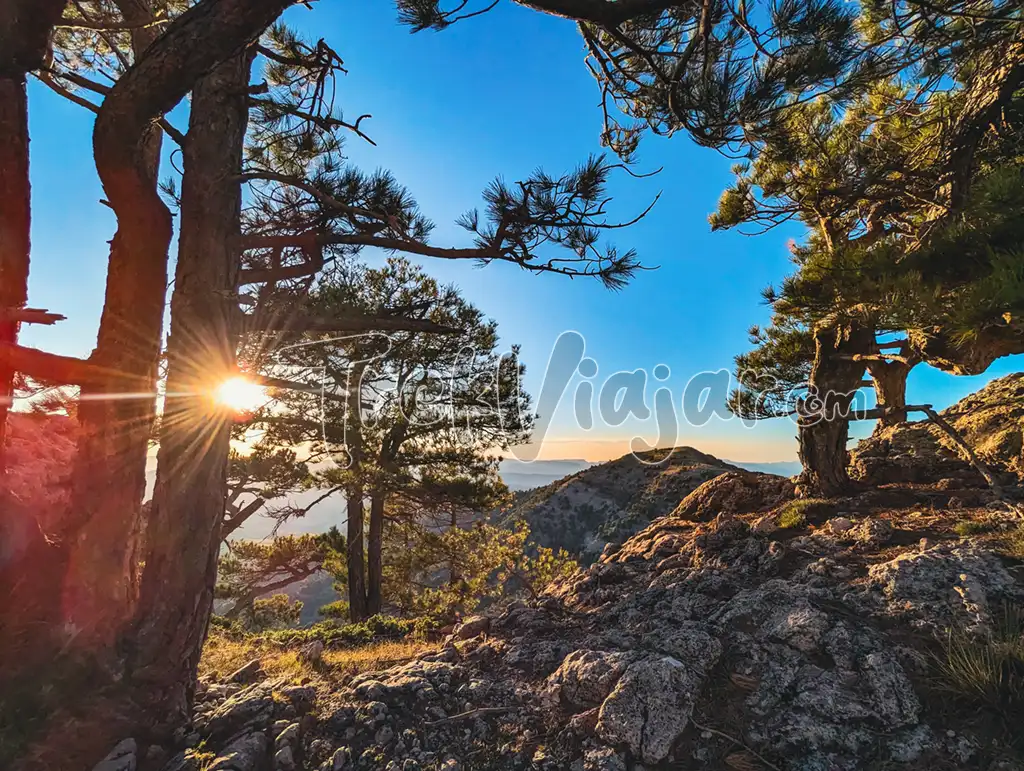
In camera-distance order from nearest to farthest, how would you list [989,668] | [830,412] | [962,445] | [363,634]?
[989,668] → [962,445] → [830,412] → [363,634]

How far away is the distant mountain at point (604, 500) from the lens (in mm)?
25172

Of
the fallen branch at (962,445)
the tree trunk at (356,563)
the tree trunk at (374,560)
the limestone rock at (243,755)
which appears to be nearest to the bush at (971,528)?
the fallen branch at (962,445)

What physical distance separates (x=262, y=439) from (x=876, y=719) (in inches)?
444

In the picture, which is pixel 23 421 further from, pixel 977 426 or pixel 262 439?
pixel 977 426

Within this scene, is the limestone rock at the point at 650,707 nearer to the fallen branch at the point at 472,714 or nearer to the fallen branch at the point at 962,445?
the fallen branch at the point at 472,714

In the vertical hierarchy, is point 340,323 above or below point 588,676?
above

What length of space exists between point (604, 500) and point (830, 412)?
29.4m


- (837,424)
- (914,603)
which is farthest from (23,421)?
(837,424)

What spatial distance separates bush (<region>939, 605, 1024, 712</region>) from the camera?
2.51 metres

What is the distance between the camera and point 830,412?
6090mm

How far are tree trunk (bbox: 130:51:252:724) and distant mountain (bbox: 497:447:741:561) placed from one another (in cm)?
2337

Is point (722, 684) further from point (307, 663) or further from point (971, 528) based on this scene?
point (307, 663)

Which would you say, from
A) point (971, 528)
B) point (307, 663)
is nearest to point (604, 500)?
point (971, 528)

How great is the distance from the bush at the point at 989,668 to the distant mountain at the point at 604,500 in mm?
22288
